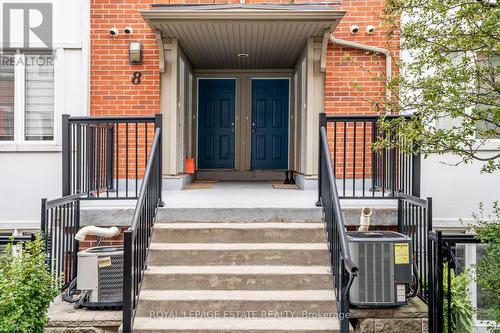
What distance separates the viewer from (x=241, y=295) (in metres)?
4.12

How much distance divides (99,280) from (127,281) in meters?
0.67

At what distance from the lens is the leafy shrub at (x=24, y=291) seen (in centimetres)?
327

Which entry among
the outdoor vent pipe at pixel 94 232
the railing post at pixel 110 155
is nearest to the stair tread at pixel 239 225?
the outdoor vent pipe at pixel 94 232

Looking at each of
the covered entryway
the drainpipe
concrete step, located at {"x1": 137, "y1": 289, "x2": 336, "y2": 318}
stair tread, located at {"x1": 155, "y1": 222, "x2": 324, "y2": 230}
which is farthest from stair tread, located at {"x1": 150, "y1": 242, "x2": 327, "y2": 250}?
the drainpipe

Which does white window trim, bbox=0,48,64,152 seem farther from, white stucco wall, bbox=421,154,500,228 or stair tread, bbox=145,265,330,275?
white stucco wall, bbox=421,154,500,228

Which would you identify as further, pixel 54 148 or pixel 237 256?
pixel 54 148

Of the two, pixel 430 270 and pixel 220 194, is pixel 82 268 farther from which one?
pixel 430 270

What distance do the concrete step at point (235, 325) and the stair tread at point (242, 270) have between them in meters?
0.46

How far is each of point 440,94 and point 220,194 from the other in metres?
3.43

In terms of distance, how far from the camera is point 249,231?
15.4ft

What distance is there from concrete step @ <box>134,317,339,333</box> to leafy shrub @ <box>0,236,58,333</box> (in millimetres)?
752

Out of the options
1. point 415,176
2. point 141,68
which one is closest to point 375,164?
point 415,176

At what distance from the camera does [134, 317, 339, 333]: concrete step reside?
12.3 ft

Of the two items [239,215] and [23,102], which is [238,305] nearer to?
[239,215]
